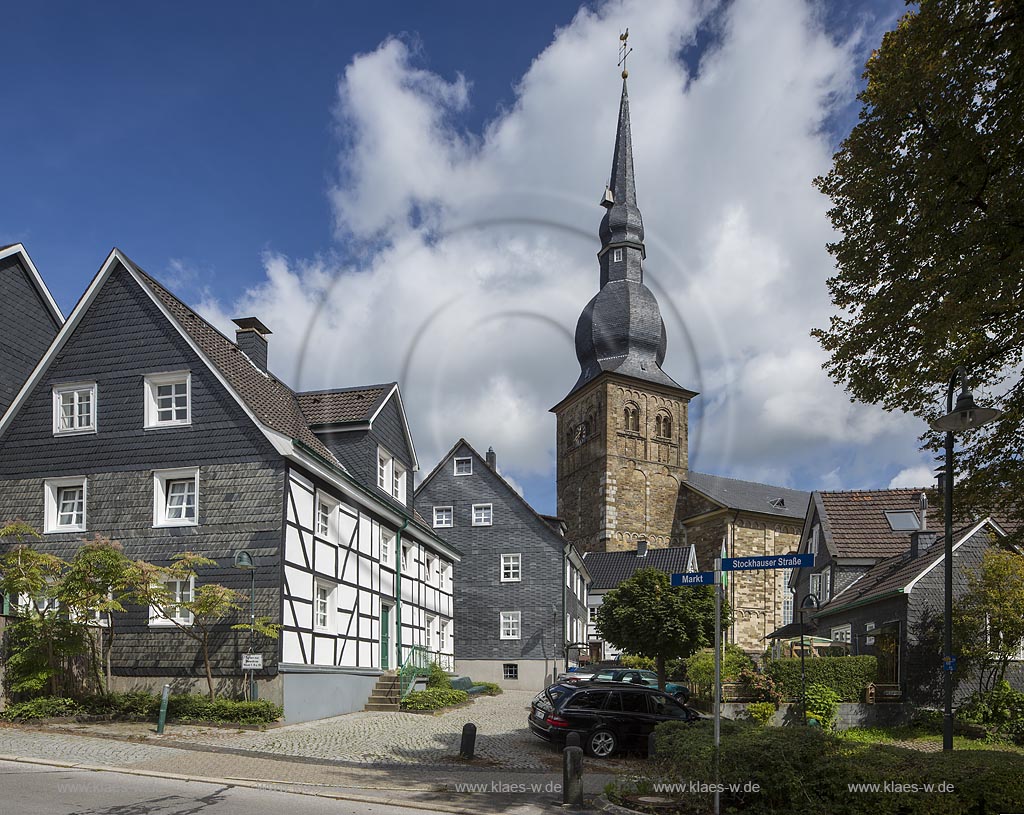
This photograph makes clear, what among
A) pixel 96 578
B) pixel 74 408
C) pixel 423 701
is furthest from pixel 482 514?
pixel 96 578

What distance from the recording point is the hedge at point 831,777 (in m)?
A: 10.0

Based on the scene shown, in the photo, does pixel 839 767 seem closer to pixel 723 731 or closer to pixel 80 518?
pixel 723 731

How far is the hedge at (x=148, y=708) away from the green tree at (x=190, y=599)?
0.60 m

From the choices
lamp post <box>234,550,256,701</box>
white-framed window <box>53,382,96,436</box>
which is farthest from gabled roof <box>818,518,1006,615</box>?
white-framed window <box>53,382,96,436</box>

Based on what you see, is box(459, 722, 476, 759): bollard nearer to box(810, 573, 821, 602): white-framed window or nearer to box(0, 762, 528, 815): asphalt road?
box(0, 762, 528, 815): asphalt road

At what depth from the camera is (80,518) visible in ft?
73.6

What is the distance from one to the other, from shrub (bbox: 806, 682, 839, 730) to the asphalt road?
1441 centimetres

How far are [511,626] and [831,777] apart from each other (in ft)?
111

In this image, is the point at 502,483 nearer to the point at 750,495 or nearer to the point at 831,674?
the point at 831,674

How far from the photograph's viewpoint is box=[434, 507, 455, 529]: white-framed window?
45.1 metres

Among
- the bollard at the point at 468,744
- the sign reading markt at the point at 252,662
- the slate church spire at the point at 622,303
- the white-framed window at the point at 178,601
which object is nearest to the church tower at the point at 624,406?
the slate church spire at the point at 622,303

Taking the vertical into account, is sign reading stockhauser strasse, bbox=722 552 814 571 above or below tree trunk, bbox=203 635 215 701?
above

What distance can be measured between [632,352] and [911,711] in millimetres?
52949

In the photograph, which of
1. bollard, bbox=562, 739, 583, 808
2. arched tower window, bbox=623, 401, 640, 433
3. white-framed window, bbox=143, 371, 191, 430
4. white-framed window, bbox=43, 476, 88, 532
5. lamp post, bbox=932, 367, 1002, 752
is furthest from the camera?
arched tower window, bbox=623, 401, 640, 433
